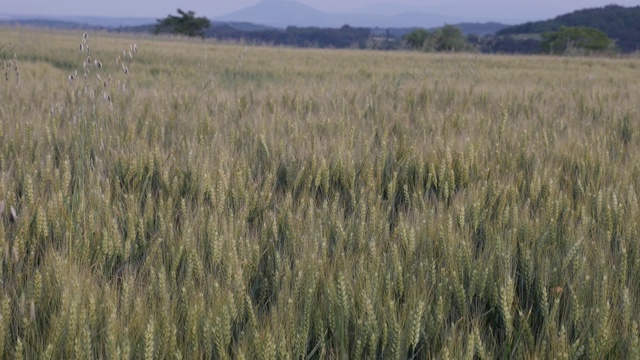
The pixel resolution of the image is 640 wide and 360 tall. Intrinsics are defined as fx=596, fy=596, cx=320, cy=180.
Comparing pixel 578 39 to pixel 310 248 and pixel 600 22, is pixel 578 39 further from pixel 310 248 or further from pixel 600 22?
pixel 310 248

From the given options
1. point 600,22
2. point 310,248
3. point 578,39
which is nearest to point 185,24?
point 578,39

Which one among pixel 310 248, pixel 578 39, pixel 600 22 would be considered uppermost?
pixel 600 22

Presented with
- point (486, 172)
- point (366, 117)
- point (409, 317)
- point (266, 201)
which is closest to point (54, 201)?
point (266, 201)

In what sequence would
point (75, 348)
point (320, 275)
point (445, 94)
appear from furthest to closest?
1. point (445, 94)
2. point (320, 275)
3. point (75, 348)

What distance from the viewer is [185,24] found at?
134ft

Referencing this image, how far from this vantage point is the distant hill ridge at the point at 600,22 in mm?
61062

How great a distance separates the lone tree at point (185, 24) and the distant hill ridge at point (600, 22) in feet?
128

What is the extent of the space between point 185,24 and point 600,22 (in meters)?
47.4

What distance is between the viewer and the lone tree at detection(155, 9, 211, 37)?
40531 mm

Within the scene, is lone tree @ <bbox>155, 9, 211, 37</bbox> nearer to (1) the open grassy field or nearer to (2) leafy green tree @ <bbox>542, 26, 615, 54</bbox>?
(2) leafy green tree @ <bbox>542, 26, 615, 54</bbox>

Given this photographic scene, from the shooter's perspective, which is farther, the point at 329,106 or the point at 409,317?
the point at 329,106

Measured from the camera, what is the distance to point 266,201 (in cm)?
184

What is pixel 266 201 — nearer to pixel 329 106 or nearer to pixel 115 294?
pixel 115 294

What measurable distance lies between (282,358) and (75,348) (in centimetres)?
34
